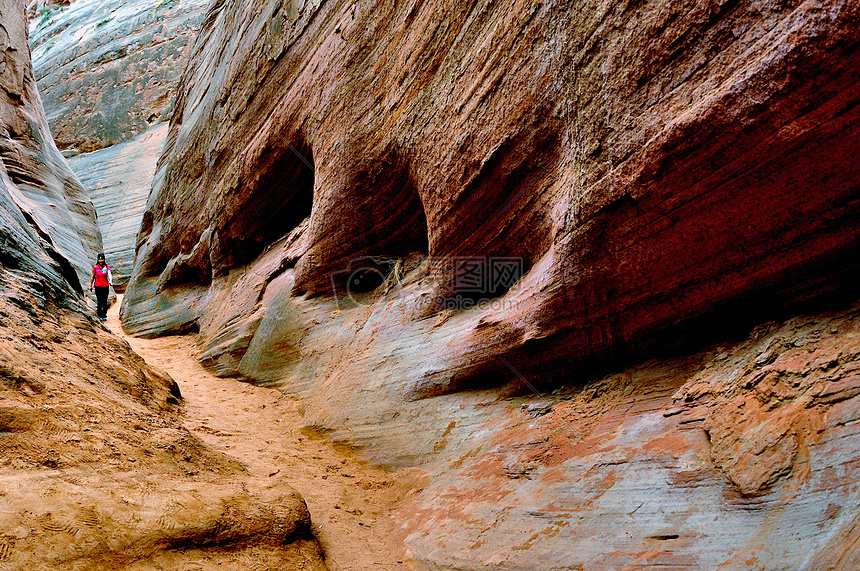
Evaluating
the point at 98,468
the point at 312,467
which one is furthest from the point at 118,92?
the point at 98,468

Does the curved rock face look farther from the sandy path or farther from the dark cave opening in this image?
the sandy path

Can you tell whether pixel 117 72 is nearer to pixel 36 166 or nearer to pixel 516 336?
pixel 36 166

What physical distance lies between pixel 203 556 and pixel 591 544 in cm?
241

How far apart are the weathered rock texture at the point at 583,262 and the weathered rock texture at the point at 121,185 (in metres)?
14.4

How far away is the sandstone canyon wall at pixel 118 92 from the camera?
75.9 ft

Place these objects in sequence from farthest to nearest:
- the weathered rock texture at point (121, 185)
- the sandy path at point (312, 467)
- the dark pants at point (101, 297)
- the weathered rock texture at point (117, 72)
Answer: the weathered rock texture at point (117, 72)
the weathered rock texture at point (121, 185)
the dark pants at point (101, 297)
the sandy path at point (312, 467)

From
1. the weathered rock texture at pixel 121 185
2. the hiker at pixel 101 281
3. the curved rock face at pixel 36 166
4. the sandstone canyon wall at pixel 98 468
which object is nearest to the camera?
the sandstone canyon wall at pixel 98 468

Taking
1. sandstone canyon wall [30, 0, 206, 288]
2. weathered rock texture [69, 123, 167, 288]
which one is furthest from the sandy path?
sandstone canyon wall [30, 0, 206, 288]

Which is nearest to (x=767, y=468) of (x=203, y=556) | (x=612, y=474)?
(x=612, y=474)

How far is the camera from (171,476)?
4.10 meters

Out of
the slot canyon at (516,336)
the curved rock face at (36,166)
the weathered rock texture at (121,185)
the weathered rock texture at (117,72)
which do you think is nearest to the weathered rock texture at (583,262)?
the slot canyon at (516,336)

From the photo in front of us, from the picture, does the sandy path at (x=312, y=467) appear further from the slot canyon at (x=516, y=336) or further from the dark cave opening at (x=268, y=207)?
the dark cave opening at (x=268, y=207)

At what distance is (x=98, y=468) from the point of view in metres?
3.68

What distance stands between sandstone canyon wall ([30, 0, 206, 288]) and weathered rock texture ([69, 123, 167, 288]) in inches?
1.8
